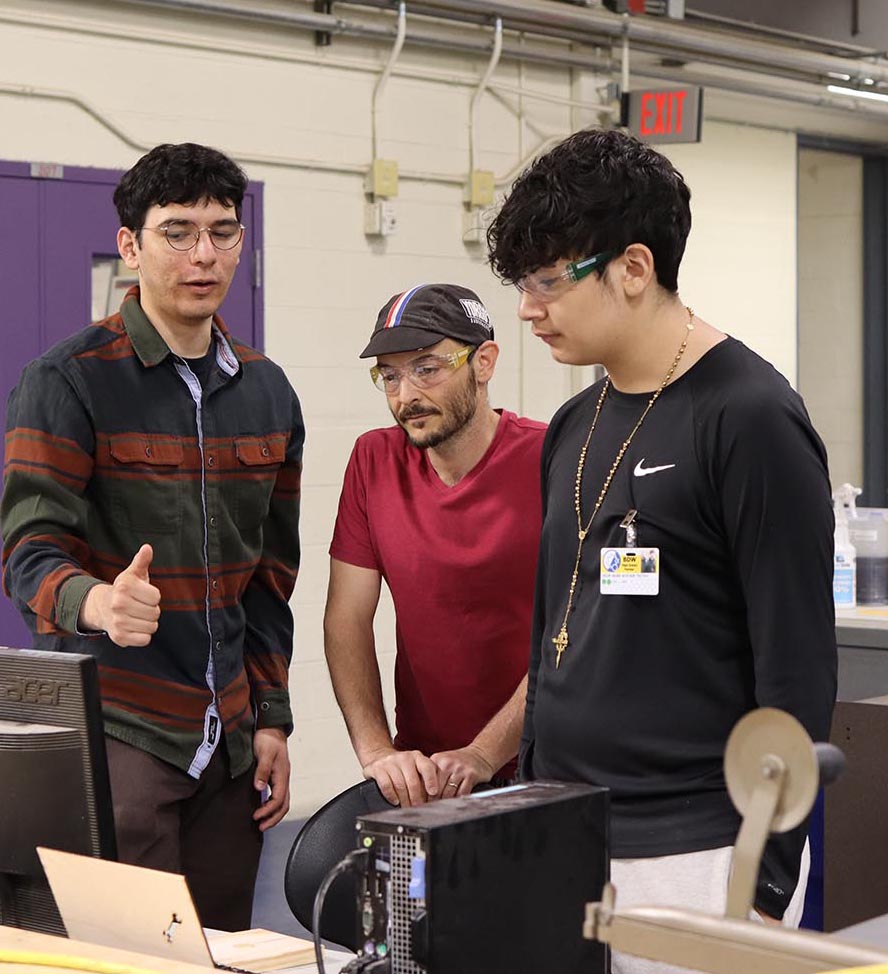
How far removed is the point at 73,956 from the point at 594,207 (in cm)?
100

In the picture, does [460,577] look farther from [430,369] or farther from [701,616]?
[701,616]

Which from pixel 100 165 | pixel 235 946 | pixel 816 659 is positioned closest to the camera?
pixel 816 659

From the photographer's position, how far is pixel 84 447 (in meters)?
2.27

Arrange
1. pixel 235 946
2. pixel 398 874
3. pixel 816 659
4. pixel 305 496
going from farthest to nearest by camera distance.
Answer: pixel 305 496
pixel 235 946
pixel 816 659
pixel 398 874

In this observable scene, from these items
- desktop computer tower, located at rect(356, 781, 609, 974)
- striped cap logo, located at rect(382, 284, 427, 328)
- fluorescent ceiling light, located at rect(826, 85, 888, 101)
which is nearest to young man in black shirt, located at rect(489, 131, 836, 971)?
desktop computer tower, located at rect(356, 781, 609, 974)

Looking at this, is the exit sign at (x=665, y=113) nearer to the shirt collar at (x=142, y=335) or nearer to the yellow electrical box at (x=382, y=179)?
the yellow electrical box at (x=382, y=179)

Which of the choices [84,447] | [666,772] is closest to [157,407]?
[84,447]

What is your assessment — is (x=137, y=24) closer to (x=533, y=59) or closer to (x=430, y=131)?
(x=430, y=131)

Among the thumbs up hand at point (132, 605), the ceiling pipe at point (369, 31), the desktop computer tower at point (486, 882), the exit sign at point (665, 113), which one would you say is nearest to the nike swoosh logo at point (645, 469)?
the desktop computer tower at point (486, 882)

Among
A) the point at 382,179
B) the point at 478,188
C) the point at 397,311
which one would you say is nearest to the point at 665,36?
the point at 478,188

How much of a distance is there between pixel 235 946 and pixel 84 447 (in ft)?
2.56

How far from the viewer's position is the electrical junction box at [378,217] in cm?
537

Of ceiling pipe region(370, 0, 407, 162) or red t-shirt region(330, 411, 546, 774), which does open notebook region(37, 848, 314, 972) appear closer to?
red t-shirt region(330, 411, 546, 774)

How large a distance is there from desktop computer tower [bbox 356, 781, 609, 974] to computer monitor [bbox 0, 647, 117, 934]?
1.07 ft
